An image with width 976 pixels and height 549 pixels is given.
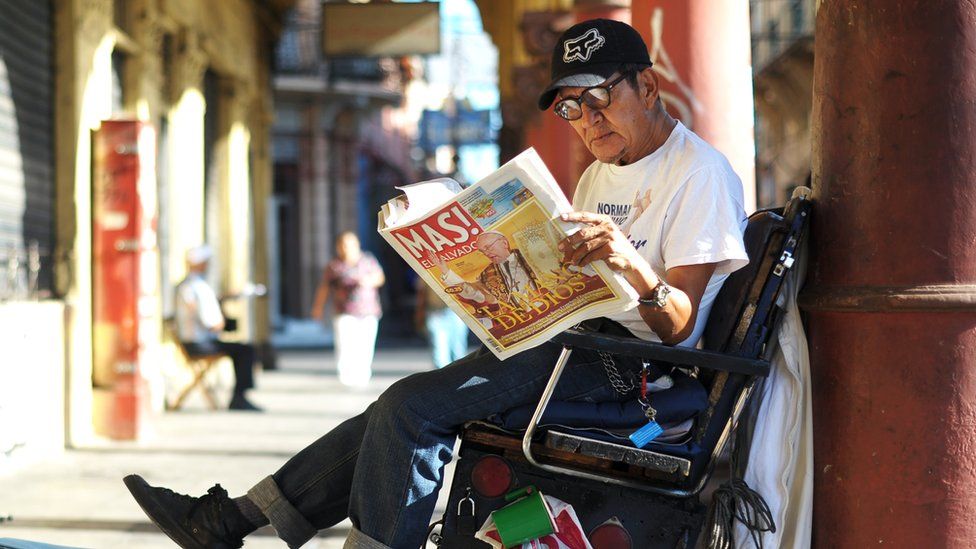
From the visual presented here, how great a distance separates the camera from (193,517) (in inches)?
137

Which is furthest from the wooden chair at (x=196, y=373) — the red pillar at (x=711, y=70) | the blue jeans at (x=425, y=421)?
the blue jeans at (x=425, y=421)

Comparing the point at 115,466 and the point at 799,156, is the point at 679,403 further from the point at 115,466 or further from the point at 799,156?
the point at 799,156

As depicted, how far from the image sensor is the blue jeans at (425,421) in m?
3.05

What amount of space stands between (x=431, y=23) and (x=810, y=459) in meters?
10.1

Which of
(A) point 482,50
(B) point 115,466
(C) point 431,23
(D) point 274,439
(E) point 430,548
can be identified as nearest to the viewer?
(E) point 430,548

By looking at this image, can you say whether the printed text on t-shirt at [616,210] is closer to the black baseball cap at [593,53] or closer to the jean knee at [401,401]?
the black baseball cap at [593,53]

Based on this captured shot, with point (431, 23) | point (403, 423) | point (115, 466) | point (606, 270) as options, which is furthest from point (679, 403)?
point (431, 23)

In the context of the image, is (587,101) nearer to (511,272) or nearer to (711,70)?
(511,272)

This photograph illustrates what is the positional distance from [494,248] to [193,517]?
52.0 inches

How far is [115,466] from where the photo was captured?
7.55m

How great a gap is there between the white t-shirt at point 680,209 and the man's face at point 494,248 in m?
0.44

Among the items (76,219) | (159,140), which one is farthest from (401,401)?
(159,140)

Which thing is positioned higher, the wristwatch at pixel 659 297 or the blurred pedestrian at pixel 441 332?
the wristwatch at pixel 659 297

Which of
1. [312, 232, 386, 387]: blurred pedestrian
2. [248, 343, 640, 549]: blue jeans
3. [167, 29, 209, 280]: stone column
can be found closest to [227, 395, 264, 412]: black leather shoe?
[167, 29, 209, 280]: stone column
